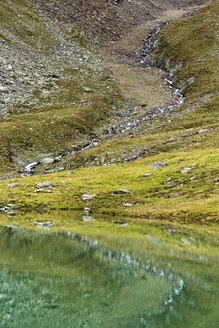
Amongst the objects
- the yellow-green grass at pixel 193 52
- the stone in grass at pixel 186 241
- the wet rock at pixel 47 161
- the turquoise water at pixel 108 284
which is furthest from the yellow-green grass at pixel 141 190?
the yellow-green grass at pixel 193 52

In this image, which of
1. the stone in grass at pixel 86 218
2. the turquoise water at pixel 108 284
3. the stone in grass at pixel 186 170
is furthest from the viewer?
the stone in grass at pixel 186 170

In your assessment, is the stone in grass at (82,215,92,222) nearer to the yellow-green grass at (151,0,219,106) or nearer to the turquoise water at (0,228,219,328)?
the turquoise water at (0,228,219,328)

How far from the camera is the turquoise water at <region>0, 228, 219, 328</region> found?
15.2 metres

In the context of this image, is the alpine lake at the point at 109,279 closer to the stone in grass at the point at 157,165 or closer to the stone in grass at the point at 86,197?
the stone in grass at the point at 86,197

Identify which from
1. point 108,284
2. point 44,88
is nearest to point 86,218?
point 108,284

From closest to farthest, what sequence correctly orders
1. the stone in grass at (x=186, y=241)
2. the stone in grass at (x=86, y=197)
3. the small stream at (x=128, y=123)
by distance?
the stone in grass at (x=186, y=241), the stone in grass at (x=86, y=197), the small stream at (x=128, y=123)

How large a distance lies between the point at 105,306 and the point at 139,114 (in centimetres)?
9485

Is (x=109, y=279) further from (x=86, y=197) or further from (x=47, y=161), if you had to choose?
(x=47, y=161)

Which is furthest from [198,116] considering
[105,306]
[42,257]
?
[105,306]

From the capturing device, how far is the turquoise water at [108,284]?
598 inches

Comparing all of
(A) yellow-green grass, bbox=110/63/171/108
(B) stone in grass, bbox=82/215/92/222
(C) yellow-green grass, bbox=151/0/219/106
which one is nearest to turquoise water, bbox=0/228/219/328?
(B) stone in grass, bbox=82/215/92/222

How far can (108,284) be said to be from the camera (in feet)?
66.1

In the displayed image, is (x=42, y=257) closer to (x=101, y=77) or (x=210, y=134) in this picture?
(x=210, y=134)

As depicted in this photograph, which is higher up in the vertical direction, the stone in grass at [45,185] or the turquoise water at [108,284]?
the turquoise water at [108,284]
